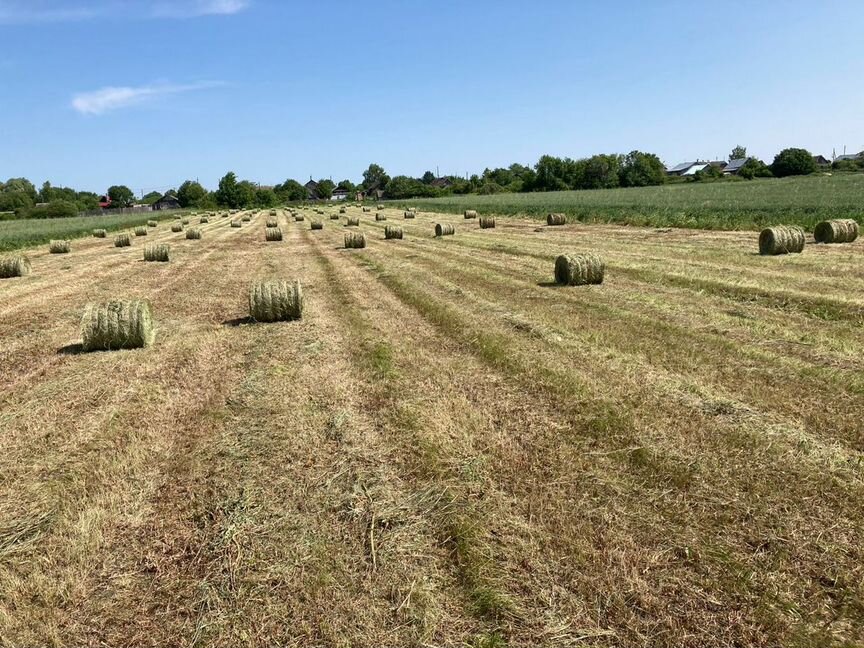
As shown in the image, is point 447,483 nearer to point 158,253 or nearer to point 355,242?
point 355,242

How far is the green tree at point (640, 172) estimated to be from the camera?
147250 mm

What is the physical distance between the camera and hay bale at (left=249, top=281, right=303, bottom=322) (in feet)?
39.9

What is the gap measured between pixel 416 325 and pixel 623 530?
294 inches

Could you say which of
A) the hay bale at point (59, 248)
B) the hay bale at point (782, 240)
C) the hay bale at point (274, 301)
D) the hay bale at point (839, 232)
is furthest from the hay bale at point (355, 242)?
the hay bale at point (839, 232)

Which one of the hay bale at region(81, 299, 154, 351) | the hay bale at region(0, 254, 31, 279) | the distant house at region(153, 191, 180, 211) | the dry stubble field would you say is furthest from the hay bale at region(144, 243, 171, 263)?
the distant house at region(153, 191, 180, 211)

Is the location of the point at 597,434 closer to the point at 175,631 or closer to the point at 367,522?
the point at 367,522

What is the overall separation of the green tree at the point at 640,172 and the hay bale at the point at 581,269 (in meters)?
143

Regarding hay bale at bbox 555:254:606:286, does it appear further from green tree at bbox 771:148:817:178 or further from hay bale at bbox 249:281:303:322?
green tree at bbox 771:148:817:178

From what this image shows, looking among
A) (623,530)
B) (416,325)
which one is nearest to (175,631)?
(623,530)

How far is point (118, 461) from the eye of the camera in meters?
6.07

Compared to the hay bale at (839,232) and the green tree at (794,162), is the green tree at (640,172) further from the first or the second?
the hay bale at (839,232)

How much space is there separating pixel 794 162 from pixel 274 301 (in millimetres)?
146265

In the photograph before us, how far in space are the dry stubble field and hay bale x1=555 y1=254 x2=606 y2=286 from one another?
11.4ft

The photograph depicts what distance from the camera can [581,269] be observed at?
1502cm
